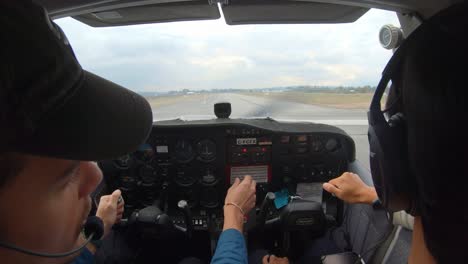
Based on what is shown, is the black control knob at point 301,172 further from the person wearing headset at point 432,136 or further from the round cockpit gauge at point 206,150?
the person wearing headset at point 432,136

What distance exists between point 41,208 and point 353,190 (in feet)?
5.05

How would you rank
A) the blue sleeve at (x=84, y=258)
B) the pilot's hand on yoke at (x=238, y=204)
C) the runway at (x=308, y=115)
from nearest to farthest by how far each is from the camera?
the blue sleeve at (x=84, y=258) < the pilot's hand on yoke at (x=238, y=204) < the runway at (x=308, y=115)

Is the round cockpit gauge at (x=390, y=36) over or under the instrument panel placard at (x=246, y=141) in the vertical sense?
over

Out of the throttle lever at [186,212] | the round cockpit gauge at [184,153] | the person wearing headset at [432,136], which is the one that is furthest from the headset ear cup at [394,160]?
the round cockpit gauge at [184,153]

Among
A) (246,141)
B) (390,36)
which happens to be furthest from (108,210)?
(390,36)

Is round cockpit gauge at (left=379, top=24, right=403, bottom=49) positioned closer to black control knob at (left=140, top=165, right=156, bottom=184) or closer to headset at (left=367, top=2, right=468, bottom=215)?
headset at (left=367, top=2, right=468, bottom=215)

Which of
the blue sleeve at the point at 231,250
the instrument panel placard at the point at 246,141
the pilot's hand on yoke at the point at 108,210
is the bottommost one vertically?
the pilot's hand on yoke at the point at 108,210

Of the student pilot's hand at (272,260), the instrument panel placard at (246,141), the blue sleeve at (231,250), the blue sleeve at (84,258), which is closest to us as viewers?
the blue sleeve at (231,250)

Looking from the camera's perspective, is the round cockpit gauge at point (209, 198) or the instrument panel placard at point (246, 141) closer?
the instrument panel placard at point (246, 141)

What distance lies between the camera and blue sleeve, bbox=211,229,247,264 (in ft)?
3.79

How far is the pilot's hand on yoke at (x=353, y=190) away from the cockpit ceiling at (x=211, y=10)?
92 cm

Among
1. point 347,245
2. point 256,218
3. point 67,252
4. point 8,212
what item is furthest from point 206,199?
point 8,212

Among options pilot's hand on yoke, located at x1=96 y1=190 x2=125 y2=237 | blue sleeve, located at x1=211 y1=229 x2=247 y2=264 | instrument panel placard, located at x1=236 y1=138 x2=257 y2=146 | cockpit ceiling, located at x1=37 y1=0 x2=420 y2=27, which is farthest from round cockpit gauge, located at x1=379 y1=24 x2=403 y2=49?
pilot's hand on yoke, located at x1=96 y1=190 x2=125 y2=237

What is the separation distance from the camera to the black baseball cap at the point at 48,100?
49cm
